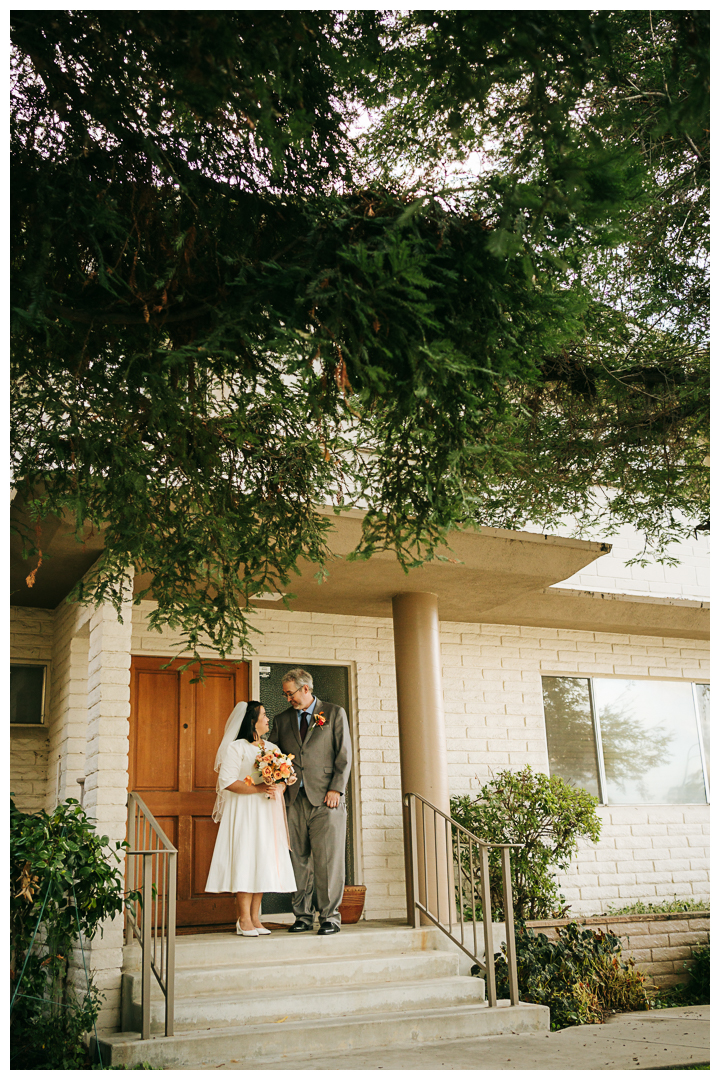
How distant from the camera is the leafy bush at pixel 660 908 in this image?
30.4ft

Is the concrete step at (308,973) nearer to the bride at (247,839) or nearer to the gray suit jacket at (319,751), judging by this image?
the bride at (247,839)

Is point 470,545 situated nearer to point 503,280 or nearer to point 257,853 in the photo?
point 257,853

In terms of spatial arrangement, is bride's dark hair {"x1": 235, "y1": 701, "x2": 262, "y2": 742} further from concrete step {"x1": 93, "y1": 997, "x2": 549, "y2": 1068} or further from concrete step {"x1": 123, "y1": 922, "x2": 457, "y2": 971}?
concrete step {"x1": 93, "y1": 997, "x2": 549, "y2": 1068}

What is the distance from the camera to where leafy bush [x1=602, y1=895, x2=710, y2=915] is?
365 inches

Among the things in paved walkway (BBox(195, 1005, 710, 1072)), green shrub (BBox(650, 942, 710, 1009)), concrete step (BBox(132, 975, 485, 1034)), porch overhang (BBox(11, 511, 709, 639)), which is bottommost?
green shrub (BBox(650, 942, 710, 1009))

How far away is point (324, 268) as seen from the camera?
2309 millimetres

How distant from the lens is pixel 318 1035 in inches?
208

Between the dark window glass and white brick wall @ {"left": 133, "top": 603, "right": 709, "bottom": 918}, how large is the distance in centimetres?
19

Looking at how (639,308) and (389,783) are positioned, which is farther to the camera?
(389,783)

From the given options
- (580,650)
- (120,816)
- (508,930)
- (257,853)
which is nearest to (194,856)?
(257,853)

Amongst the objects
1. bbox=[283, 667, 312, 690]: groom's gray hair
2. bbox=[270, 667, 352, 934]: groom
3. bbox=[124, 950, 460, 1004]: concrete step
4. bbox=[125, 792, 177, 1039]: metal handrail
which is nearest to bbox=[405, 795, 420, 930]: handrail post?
bbox=[124, 950, 460, 1004]: concrete step

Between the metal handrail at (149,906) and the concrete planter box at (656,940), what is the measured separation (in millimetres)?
4220

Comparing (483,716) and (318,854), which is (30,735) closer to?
(318,854)

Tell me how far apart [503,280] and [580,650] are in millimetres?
8330
